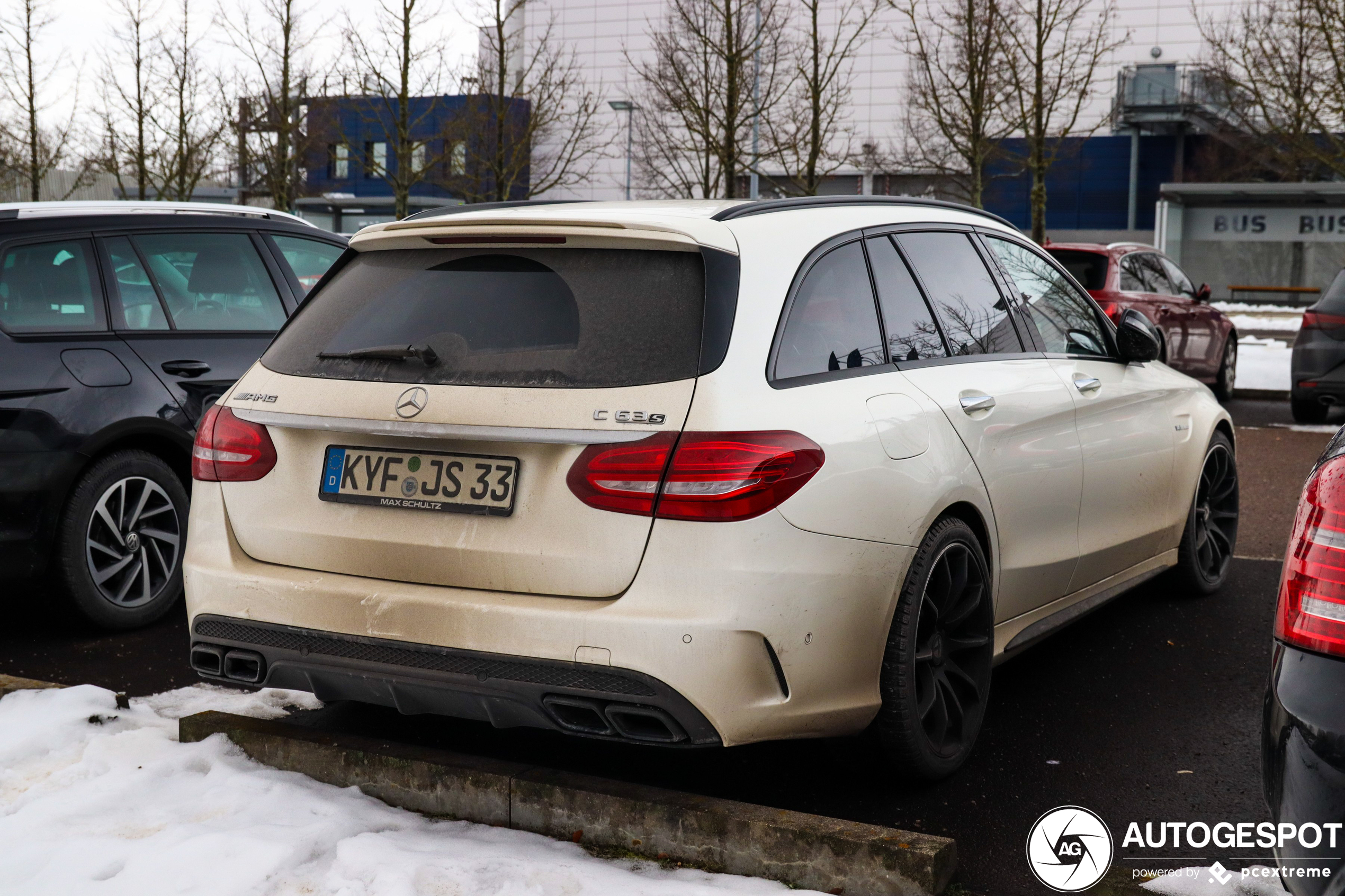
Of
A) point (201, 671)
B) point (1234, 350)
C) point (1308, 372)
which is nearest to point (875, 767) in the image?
point (201, 671)

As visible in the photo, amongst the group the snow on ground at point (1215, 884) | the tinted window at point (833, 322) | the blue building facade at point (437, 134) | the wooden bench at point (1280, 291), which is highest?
the blue building facade at point (437, 134)

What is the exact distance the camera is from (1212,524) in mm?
6000

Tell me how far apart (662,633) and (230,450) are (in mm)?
1342

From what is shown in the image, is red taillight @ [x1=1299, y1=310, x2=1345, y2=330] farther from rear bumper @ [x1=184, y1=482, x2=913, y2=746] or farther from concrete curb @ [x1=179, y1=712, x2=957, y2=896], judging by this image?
concrete curb @ [x1=179, y1=712, x2=957, y2=896]

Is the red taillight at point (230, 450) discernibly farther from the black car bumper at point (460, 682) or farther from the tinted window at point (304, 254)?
the tinted window at point (304, 254)

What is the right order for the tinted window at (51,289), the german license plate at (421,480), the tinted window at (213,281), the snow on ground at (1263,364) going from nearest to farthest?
the german license plate at (421,480) → the tinted window at (51,289) → the tinted window at (213,281) → the snow on ground at (1263,364)

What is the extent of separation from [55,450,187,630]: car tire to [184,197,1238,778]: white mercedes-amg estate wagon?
6.20 ft

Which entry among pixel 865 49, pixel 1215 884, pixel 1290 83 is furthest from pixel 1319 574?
pixel 865 49

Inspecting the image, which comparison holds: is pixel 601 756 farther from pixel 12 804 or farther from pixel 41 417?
pixel 41 417

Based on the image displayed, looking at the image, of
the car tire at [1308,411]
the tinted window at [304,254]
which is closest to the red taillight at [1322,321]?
the car tire at [1308,411]

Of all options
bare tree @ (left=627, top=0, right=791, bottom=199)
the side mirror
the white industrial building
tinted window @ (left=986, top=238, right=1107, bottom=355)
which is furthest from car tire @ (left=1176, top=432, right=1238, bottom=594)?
the white industrial building

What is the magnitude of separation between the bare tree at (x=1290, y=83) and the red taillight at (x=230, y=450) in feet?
73.3

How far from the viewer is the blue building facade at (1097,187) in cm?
5850

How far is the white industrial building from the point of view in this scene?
190 feet
